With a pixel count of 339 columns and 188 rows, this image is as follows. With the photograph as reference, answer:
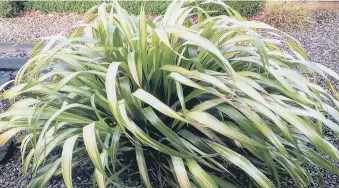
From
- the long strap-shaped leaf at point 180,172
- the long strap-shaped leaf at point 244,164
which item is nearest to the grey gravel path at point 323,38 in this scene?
the long strap-shaped leaf at point 244,164

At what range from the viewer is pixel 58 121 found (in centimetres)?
211

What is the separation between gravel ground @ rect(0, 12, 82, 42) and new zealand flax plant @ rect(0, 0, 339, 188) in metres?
2.90

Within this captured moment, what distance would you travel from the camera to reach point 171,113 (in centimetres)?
186

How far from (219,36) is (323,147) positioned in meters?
0.78

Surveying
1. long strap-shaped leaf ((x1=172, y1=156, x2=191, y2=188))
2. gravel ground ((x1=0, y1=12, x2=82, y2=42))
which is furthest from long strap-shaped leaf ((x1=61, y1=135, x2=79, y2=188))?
gravel ground ((x1=0, y1=12, x2=82, y2=42))

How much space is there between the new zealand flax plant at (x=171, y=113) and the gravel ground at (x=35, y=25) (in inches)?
114

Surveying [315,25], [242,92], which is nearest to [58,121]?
[242,92]

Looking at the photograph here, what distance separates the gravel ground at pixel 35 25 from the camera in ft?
16.9

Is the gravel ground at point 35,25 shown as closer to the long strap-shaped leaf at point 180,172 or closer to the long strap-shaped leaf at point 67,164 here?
the long strap-shaped leaf at point 67,164

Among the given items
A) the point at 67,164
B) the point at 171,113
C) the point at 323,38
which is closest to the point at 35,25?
the point at 323,38

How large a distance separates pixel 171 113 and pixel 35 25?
416cm

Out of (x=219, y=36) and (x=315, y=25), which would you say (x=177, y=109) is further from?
(x=315, y=25)

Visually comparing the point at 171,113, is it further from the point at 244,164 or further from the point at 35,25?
the point at 35,25

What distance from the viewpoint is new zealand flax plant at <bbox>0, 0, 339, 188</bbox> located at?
1917 millimetres
